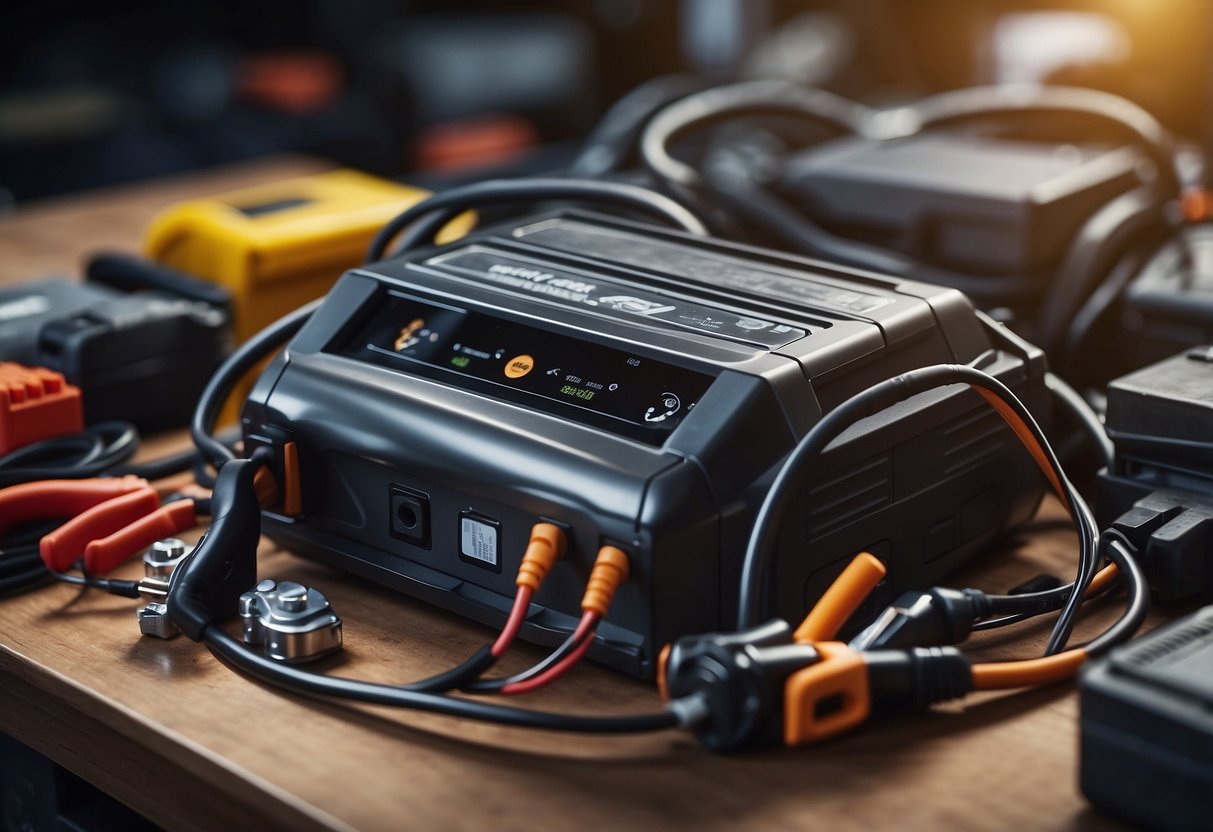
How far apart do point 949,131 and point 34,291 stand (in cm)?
79

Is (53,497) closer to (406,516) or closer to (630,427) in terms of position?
(406,516)

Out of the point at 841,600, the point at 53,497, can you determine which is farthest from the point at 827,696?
the point at 53,497

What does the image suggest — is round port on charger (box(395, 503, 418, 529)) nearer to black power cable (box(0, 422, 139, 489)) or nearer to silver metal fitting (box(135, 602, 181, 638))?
silver metal fitting (box(135, 602, 181, 638))

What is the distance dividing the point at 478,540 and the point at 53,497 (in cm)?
28

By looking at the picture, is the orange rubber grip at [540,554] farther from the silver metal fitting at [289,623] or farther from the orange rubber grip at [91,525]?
the orange rubber grip at [91,525]

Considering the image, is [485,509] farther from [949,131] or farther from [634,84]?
[634,84]

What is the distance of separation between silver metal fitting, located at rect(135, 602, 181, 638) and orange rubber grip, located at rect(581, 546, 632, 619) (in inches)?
8.7

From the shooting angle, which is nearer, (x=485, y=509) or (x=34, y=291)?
A: (x=485, y=509)

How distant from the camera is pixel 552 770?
57 cm

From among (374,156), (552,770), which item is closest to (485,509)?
(552,770)

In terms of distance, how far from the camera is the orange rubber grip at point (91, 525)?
747mm

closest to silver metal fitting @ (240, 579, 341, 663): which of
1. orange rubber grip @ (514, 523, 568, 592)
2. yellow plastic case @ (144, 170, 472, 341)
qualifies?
orange rubber grip @ (514, 523, 568, 592)

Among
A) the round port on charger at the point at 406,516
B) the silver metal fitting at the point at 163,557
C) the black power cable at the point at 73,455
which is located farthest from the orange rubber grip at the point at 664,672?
the black power cable at the point at 73,455

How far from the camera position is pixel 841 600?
61 centimetres
